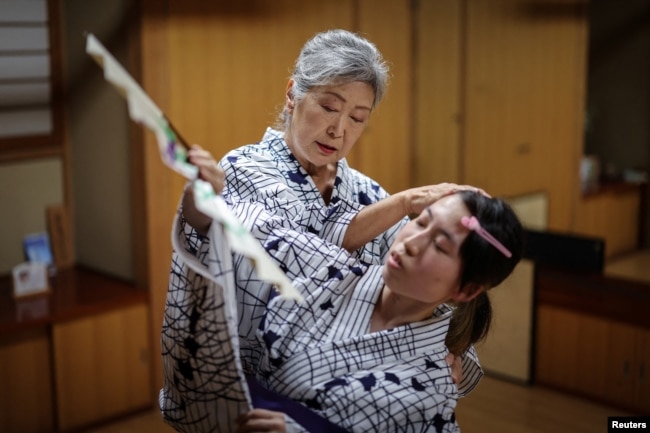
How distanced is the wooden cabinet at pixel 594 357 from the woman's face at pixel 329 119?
3.04m

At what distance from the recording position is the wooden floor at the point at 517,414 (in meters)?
4.30

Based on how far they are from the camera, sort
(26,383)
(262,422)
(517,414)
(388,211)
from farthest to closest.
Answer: (517,414)
(26,383)
(388,211)
(262,422)

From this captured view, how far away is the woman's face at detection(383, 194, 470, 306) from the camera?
185 cm

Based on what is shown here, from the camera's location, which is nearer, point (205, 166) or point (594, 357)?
point (205, 166)

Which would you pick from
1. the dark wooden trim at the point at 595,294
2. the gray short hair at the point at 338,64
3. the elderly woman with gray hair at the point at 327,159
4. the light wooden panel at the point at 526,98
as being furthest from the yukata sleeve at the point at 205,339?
the light wooden panel at the point at 526,98

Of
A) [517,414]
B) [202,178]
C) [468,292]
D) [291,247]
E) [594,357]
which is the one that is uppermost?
[202,178]

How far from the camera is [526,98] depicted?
6504 mm

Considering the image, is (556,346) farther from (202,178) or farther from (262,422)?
(202,178)

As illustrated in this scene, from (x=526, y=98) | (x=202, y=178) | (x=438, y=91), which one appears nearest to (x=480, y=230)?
(x=202, y=178)

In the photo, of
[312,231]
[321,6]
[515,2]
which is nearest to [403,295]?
[312,231]

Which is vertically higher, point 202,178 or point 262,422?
point 202,178

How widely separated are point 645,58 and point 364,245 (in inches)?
253

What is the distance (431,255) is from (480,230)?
126 mm

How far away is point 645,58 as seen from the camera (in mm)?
7672
